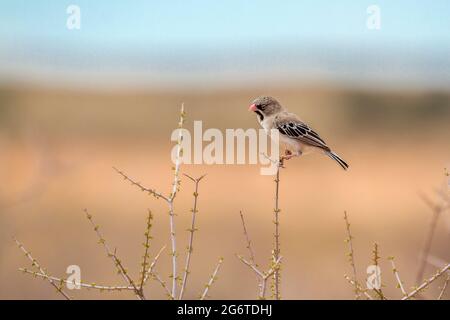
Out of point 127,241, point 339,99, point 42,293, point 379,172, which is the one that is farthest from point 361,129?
point 42,293

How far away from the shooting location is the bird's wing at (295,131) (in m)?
6.21

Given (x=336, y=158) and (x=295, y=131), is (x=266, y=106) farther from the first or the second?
(x=336, y=158)

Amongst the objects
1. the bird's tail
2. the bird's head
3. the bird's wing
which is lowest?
the bird's tail

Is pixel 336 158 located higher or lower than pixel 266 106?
lower

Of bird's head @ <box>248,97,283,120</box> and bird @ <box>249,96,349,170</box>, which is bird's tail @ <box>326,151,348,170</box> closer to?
bird @ <box>249,96,349,170</box>

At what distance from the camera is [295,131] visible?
20.5ft

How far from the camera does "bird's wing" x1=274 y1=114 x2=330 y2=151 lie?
621 centimetres

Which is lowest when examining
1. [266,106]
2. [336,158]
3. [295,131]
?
[336,158]

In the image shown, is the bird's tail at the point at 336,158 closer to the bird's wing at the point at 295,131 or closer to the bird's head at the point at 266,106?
the bird's wing at the point at 295,131

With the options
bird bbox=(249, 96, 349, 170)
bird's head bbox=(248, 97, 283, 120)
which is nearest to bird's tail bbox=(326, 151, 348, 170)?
bird bbox=(249, 96, 349, 170)

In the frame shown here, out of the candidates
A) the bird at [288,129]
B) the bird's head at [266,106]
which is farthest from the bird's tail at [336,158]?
the bird's head at [266,106]

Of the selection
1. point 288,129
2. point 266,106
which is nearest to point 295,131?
point 288,129

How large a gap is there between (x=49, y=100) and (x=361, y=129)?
13209mm
